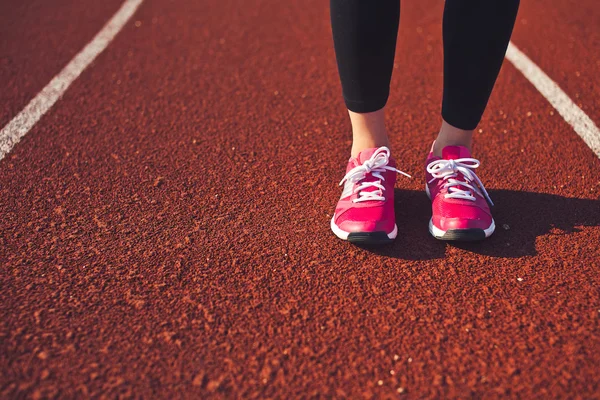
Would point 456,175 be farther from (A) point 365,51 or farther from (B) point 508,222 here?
(A) point 365,51

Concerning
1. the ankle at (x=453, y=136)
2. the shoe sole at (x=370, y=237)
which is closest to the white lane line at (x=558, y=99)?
the ankle at (x=453, y=136)

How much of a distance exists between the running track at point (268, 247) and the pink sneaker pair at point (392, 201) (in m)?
0.07

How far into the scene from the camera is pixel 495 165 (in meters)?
2.56

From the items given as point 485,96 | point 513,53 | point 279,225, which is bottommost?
point 513,53

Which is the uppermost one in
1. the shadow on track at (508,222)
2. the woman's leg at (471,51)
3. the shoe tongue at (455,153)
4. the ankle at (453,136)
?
the woman's leg at (471,51)

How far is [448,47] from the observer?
2.02 m

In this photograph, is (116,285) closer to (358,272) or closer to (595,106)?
(358,272)

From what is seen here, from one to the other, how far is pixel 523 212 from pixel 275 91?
1.58 metres

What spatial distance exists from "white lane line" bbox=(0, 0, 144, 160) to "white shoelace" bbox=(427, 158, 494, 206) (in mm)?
1986

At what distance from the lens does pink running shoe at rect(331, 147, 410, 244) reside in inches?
80.4

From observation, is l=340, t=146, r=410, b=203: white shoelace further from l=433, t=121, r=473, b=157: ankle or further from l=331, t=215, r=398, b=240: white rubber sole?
l=433, t=121, r=473, b=157: ankle

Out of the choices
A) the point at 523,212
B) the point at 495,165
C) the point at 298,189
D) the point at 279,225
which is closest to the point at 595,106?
the point at 495,165

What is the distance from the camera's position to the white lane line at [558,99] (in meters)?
2.73

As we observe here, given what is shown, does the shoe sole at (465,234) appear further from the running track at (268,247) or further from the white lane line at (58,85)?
the white lane line at (58,85)
